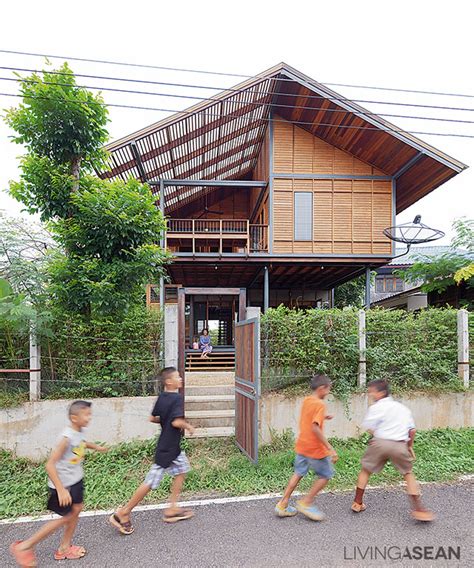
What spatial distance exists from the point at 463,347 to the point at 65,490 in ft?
19.8

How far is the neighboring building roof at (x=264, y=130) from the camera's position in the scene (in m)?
11.1

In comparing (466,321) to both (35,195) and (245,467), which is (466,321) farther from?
(35,195)

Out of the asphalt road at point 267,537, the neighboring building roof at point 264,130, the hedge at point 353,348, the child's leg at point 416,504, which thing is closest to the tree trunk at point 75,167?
the hedge at point 353,348

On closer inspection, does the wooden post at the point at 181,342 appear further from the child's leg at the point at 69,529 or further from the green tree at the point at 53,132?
the child's leg at the point at 69,529

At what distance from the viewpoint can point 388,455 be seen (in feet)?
11.0

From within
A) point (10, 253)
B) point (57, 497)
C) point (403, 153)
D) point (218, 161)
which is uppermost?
point (218, 161)

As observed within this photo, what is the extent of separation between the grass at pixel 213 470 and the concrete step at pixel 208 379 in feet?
5.79

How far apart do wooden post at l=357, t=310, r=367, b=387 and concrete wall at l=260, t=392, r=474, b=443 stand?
252 millimetres

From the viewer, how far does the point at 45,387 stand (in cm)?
525

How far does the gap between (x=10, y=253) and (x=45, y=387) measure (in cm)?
289

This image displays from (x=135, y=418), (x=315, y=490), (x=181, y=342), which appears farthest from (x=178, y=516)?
(x=181, y=342)

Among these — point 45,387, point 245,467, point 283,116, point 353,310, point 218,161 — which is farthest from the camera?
point 218,161

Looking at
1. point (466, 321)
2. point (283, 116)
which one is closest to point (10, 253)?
point (466, 321)

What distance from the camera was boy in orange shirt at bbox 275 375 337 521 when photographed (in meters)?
3.34
